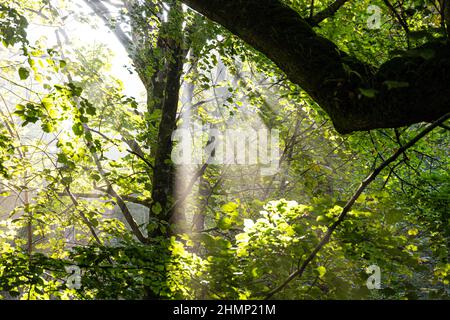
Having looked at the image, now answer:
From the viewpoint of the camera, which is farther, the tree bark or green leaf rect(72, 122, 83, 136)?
green leaf rect(72, 122, 83, 136)

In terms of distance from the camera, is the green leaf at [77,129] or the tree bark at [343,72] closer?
the tree bark at [343,72]

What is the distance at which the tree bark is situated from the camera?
1.83 metres

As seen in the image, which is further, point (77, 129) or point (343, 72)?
point (77, 129)

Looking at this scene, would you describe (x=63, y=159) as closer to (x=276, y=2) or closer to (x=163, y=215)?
(x=276, y=2)

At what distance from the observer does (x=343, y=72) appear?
2115 millimetres

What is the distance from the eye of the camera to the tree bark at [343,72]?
5.99ft

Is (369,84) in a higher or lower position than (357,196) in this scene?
higher

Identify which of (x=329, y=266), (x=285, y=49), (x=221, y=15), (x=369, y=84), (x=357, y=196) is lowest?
(x=329, y=266)
